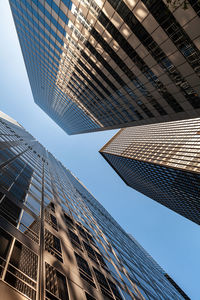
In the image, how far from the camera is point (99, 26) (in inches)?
861

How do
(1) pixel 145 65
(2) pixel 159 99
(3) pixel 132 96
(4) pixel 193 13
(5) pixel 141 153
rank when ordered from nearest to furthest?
(4) pixel 193 13 → (1) pixel 145 65 → (2) pixel 159 99 → (3) pixel 132 96 → (5) pixel 141 153

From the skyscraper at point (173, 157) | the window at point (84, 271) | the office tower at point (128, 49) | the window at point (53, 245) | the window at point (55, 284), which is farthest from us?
the skyscraper at point (173, 157)

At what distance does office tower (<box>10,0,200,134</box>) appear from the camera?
16.5 meters

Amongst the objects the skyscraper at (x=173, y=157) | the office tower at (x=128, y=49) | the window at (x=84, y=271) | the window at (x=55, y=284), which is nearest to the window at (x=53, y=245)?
the window at (x=55, y=284)

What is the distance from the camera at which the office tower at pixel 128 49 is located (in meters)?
16.5

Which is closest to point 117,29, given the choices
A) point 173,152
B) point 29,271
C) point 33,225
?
point 33,225

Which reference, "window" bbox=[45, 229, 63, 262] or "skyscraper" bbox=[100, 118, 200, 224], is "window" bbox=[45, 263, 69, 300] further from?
"skyscraper" bbox=[100, 118, 200, 224]

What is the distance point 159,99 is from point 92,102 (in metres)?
22.0

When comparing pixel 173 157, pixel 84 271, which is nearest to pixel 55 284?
pixel 84 271

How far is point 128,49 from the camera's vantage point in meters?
21.4

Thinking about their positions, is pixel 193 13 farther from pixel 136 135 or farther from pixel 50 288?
pixel 136 135

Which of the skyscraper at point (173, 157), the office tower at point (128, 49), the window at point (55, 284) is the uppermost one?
the office tower at point (128, 49)

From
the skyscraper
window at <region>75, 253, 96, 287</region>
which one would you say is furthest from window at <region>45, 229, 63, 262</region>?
the skyscraper

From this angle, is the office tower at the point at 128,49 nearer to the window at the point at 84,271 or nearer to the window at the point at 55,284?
the window at the point at 55,284
